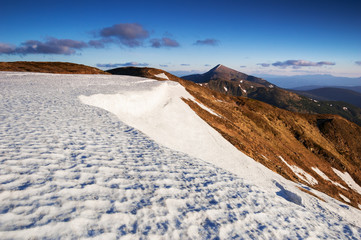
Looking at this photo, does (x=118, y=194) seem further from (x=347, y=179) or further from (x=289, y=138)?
(x=347, y=179)

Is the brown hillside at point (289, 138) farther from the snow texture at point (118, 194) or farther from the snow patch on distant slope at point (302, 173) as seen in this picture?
the snow texture at point (118, 194)

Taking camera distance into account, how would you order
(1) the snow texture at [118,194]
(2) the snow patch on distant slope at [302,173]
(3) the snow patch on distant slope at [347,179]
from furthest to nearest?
1. (3) the snow patch on distant slope at [347,179]
2. (2) the snow patch on distant slope at [302,173]
3. (1) the snow texture at [118,194]

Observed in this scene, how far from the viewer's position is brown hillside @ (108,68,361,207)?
3438 cm

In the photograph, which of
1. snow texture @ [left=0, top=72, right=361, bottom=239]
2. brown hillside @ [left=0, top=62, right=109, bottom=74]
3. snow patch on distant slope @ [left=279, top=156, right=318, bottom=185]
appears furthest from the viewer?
brown hillside @ [left=0, top=62, right=109, bottom=74]

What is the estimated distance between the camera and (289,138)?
2254 inches

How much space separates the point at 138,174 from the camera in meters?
8.06

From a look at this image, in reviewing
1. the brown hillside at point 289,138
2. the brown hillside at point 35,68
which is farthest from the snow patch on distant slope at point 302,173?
the brown hillside at point 35,68

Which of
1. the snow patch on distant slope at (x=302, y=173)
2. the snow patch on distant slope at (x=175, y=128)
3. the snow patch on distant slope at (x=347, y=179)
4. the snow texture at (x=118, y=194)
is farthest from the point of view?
the snow patch on distant slope at (x=347, y=179)

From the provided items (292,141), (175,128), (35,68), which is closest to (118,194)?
(175,128)

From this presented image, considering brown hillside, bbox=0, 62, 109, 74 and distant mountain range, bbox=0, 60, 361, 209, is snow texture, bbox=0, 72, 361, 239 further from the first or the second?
brown hillside, bbox=0, 62, 109, 74

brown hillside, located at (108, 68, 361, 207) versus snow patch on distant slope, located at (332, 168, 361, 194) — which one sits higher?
brown hillside, located at (108, 68, 361, 207)

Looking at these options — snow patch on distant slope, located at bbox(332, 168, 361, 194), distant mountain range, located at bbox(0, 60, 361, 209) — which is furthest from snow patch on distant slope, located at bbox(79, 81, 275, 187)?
snow patch on distant slope, located at bbox(332, 168, 361, 194)

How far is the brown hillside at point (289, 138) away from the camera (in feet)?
113

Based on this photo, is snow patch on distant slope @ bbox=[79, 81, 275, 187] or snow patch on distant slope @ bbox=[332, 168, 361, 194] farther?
snow patch on distant slope @ bbox=[332, 168, 361, 194]
